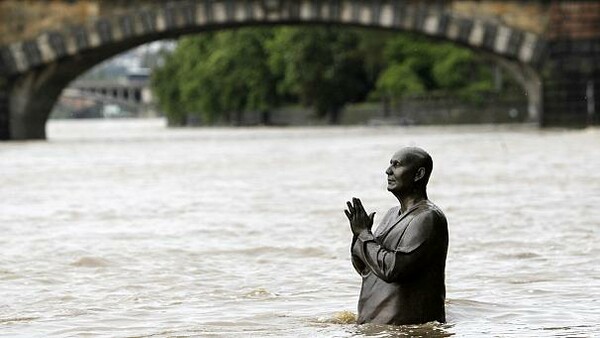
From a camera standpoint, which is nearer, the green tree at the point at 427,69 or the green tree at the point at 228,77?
the green tree at the point at 427,69

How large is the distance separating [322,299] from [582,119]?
36.3 m

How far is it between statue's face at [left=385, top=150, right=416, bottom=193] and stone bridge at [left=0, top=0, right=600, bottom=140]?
38.0m

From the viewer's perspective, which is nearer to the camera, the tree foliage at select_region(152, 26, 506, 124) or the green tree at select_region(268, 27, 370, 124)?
the tree foliage at select_region(152, 26, 506, 124)

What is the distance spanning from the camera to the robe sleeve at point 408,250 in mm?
7738

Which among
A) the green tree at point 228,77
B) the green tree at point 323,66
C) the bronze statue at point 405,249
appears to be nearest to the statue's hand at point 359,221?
the bronze statue at point 405,249

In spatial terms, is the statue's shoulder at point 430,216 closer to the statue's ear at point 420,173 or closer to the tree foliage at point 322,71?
the statue's ear at point 420,173

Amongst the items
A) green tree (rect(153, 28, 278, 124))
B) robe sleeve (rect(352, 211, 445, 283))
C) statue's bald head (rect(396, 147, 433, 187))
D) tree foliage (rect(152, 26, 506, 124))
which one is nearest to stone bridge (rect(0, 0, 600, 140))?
tree foliage (rect(152, 26, 506, 124))

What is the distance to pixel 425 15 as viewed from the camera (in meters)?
45.8

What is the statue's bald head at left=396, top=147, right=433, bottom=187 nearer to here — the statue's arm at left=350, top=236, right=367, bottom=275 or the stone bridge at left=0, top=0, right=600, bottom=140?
the statue's arm at left=350, top=236, right=367, bottom=275

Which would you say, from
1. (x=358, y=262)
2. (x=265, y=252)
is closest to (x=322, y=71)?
(x=265, y=252)

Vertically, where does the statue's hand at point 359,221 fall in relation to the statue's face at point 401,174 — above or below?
below

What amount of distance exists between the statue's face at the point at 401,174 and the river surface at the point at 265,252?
2.32 ft

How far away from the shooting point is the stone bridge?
45531 millimetres

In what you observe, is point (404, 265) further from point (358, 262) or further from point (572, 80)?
point (572, 80)
